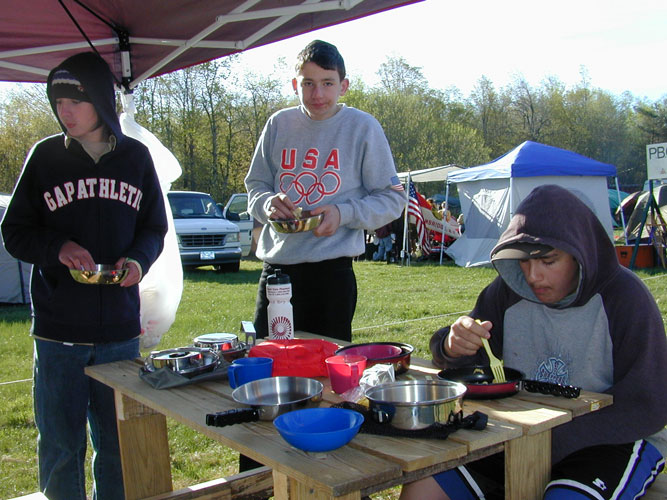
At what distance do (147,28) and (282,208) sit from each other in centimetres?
184

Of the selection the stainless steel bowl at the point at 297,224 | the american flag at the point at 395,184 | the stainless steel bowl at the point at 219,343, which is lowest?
the stainless steel bowl at the point at 219,343

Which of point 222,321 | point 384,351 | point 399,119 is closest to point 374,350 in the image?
point 384,351

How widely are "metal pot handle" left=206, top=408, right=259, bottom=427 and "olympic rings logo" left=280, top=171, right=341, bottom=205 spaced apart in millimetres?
1282

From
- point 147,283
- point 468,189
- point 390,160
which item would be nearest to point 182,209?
point 468,189

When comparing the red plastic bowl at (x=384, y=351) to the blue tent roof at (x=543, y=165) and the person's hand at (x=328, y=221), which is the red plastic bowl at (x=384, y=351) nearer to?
the person's hand at (x=328, y=221)

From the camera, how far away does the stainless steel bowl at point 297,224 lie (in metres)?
2.19

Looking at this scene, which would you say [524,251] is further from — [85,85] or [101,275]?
[85,85]

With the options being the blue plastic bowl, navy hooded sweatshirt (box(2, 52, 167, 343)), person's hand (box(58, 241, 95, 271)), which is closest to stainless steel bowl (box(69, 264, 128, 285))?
person's hand (box(58, 241, 95, 271))

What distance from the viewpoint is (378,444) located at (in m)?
1.25

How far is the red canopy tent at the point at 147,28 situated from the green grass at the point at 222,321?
220cm

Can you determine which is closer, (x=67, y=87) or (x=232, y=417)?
(x=232, y=417)

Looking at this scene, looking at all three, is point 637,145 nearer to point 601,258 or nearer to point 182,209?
point 182,209

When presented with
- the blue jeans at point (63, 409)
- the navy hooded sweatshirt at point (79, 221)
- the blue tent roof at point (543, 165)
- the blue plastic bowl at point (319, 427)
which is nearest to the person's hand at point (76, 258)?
the navy hooded sweatshirt at point (79, 221)

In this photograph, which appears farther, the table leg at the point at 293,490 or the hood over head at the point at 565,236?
the hood over head at the point at 565,236
